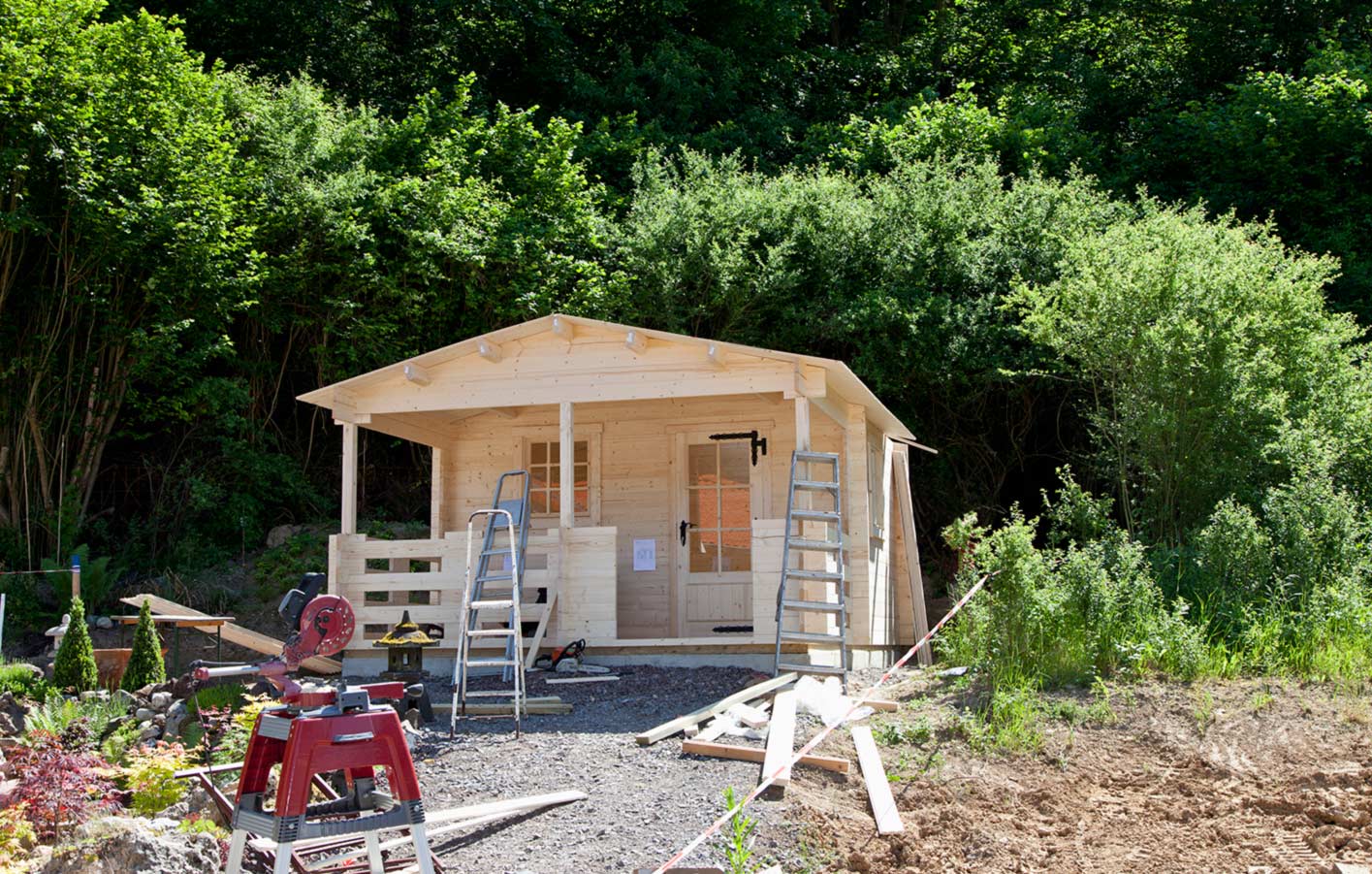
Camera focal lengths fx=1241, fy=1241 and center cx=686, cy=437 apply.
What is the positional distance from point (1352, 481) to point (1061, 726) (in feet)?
17.5

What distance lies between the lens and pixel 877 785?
246 inches

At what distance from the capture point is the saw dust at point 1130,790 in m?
5.60

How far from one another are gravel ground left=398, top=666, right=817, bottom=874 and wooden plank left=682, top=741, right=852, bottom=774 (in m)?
0.05

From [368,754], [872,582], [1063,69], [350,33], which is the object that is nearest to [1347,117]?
[1063,69]

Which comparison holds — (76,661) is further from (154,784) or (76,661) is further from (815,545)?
(815,545)

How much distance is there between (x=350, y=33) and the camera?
2031cm

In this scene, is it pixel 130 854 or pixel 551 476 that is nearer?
pixel 130 854

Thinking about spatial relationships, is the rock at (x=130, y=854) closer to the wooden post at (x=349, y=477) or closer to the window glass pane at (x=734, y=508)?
the wooden post at (x=349, y=477)

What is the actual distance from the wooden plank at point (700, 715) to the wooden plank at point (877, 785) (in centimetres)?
95

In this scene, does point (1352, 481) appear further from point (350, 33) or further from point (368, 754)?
point (350, 33)

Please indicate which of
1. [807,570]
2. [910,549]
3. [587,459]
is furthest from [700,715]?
[910,549]

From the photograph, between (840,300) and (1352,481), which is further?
(840,300)

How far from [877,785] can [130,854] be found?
3.44 metres

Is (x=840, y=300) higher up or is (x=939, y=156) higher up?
(x=939, y=156)
